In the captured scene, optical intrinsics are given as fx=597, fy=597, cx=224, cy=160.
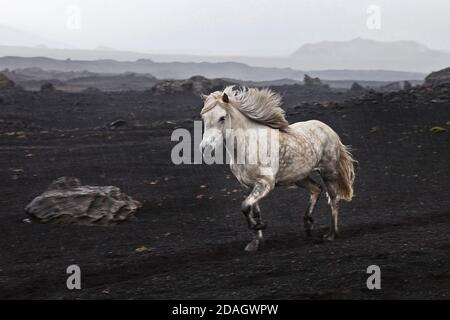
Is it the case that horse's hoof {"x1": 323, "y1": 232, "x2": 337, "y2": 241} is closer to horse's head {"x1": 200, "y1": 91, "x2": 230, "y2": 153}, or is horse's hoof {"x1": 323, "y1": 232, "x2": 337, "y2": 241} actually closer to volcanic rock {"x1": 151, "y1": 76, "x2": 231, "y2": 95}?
horse's head {"x1": 200, "y1": 91, "x2": 230, "y2": 153}

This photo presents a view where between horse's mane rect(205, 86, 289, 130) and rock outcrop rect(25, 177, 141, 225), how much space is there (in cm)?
405

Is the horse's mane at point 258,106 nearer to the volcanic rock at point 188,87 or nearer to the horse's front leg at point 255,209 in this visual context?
the horse's front leg at point 255,209

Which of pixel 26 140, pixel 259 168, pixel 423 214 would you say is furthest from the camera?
pixel 26 140

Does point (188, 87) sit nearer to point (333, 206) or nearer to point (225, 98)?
point (333, 206)

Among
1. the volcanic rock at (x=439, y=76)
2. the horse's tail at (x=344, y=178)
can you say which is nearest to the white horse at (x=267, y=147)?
the horse's tail at (x=344, y=178)

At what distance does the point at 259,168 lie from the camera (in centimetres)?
Answer: 920

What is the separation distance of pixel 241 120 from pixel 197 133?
18512mm

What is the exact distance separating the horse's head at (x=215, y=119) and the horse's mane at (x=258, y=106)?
383mm

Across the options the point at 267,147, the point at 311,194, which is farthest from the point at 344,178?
the point at 267,147

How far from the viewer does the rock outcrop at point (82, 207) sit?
12.0 meters

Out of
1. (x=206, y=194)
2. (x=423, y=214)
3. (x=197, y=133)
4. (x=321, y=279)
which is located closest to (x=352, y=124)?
(x=197, y=133)

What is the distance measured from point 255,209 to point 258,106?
1668mm

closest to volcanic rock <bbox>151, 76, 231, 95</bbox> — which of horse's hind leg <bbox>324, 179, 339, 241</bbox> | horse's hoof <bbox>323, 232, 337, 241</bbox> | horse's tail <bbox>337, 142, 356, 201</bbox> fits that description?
horse's tail <bbox>337, 142, 356, 201</bbox>
